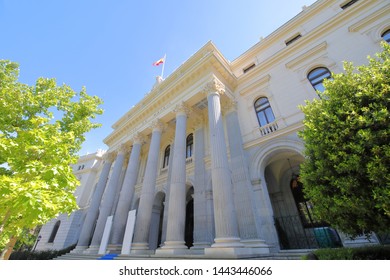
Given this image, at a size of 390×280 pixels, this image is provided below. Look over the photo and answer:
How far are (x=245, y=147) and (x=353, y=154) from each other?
251 inches

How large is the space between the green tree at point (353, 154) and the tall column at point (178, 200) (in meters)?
6.09

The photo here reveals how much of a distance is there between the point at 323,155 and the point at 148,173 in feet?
32.8

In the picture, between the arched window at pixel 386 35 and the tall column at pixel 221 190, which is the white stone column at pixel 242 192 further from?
the arched window at pixel 386 35

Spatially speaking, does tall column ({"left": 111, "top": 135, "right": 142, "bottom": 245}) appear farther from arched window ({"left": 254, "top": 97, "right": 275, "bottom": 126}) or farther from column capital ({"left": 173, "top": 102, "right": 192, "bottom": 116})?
arched window ({"left": 254, "top": 97, "right": 275, "bottom": 126})

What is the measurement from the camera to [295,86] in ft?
35.8

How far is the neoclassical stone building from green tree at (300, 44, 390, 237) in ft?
11.6

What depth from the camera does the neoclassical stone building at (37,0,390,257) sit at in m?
8.70

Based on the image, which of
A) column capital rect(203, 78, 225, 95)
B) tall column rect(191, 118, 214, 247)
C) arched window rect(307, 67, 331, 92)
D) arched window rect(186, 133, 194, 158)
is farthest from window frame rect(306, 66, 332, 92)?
arched window rect(186, 133, 194, 158)

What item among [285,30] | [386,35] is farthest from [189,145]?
[386,35]

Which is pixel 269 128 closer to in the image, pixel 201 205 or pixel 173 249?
pixel 201 205

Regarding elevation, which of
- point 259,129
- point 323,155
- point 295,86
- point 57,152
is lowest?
point 323,155

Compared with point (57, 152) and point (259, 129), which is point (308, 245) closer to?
point (259, 129)

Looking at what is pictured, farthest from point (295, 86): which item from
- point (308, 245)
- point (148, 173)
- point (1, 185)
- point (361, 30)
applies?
point (1, 185)

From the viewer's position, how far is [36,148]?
5922mm
